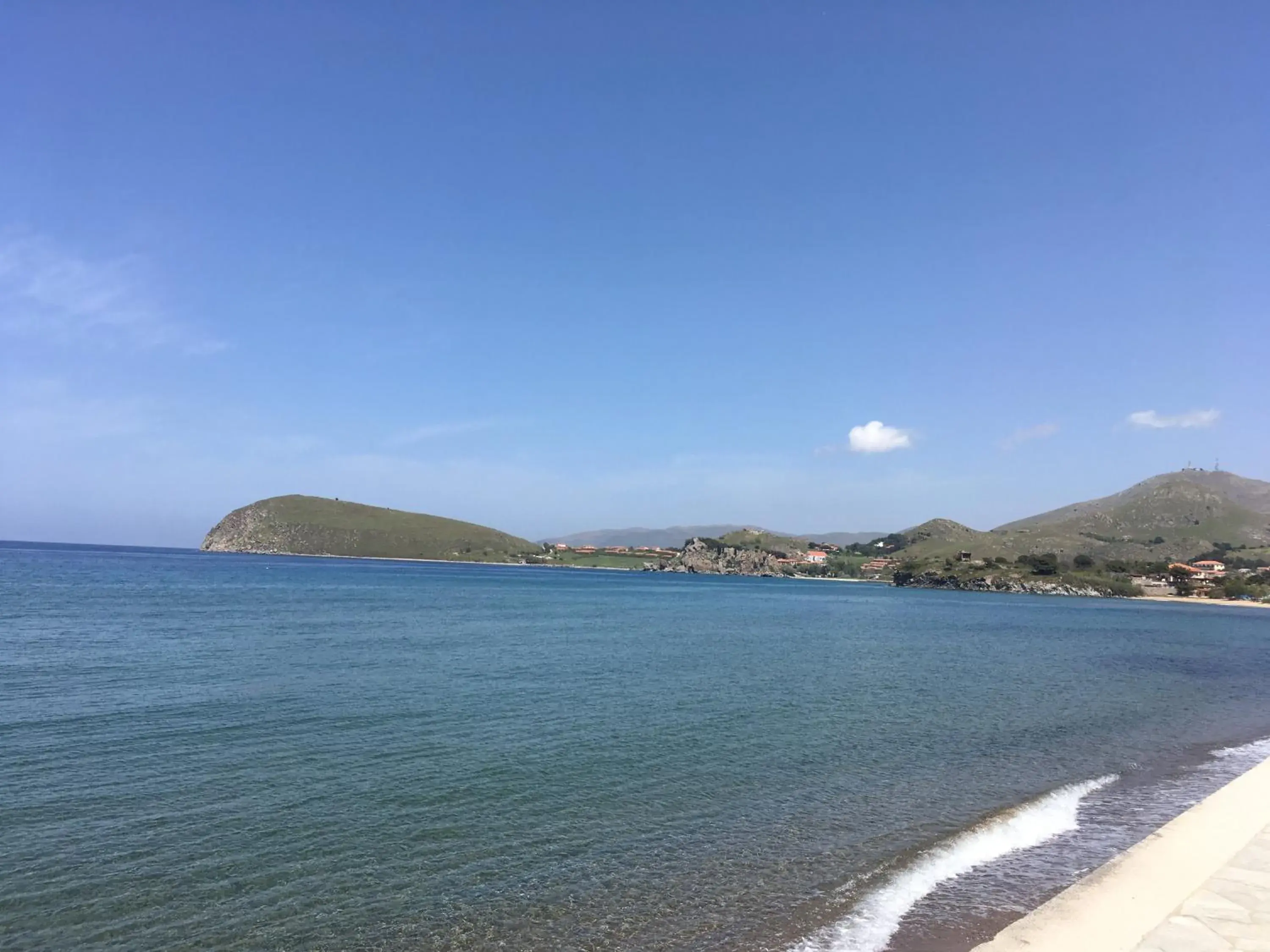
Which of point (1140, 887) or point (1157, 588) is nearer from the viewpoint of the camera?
point (1140, 887)

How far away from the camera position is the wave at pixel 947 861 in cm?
1209

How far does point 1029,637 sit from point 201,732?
7129cm

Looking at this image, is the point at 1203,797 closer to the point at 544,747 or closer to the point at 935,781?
the point at 935,781

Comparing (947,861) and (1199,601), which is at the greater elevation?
(947,861)

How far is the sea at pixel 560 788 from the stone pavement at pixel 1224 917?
2635 mm

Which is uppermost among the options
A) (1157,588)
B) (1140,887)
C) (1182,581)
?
(1182,581)

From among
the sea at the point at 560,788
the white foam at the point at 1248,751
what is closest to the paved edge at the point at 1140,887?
the sea at the point at 560,788

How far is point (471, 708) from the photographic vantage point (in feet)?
95.6

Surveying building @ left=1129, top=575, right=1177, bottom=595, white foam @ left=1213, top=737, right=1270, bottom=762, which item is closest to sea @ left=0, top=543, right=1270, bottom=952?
white foam @ left=1213, top=737, right=1270, bottom=762

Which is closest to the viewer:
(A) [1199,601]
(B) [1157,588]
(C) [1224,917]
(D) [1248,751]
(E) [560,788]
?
(C) [1224,917]

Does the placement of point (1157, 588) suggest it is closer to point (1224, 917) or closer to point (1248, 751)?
point (1248, 751)

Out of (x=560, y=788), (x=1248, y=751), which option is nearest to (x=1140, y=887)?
(x=560, y=788)

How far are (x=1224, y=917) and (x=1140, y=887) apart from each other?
2.13 metres

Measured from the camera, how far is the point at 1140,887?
13.1 m
